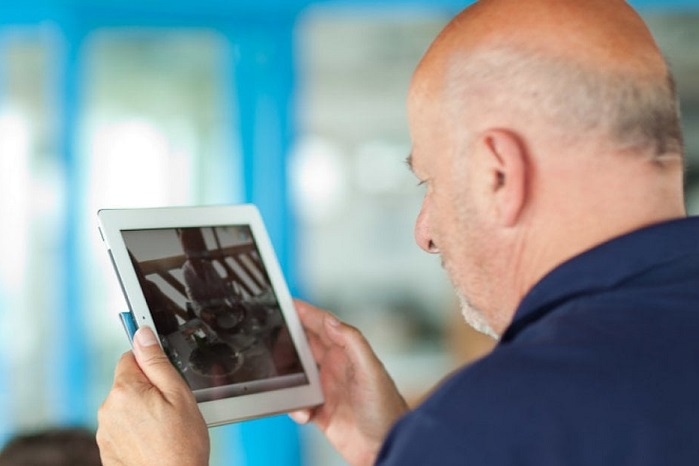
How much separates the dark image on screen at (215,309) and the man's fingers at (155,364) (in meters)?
0.04

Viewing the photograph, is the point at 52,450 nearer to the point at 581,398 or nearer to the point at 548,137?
the point at 548,137

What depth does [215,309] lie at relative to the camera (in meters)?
1.55

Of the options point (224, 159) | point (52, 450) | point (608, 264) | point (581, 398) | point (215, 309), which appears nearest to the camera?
point (581, 398)

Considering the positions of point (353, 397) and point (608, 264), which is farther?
point (353, 397)

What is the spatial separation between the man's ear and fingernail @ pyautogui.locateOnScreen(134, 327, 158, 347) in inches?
18.9

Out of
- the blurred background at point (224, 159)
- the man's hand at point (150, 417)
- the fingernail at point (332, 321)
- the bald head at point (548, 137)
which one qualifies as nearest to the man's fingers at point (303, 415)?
the fingernail at point (332, 321)

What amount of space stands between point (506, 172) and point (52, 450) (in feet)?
3.83

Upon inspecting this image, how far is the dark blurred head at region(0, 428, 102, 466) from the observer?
1973 millimetres

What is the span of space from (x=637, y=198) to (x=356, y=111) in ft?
11.6

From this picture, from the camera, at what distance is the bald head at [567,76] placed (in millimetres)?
1186

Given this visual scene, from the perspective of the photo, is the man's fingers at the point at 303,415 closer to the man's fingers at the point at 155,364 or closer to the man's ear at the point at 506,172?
the man's fingers at the point at 155,364

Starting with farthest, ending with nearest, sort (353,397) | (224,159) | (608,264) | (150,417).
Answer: (224,159), (353,397), (150,417), (608,264)

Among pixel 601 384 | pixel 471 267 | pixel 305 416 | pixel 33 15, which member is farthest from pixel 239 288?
pixel 33 15

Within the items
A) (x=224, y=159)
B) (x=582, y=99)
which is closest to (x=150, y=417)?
(x=582, y=99)
